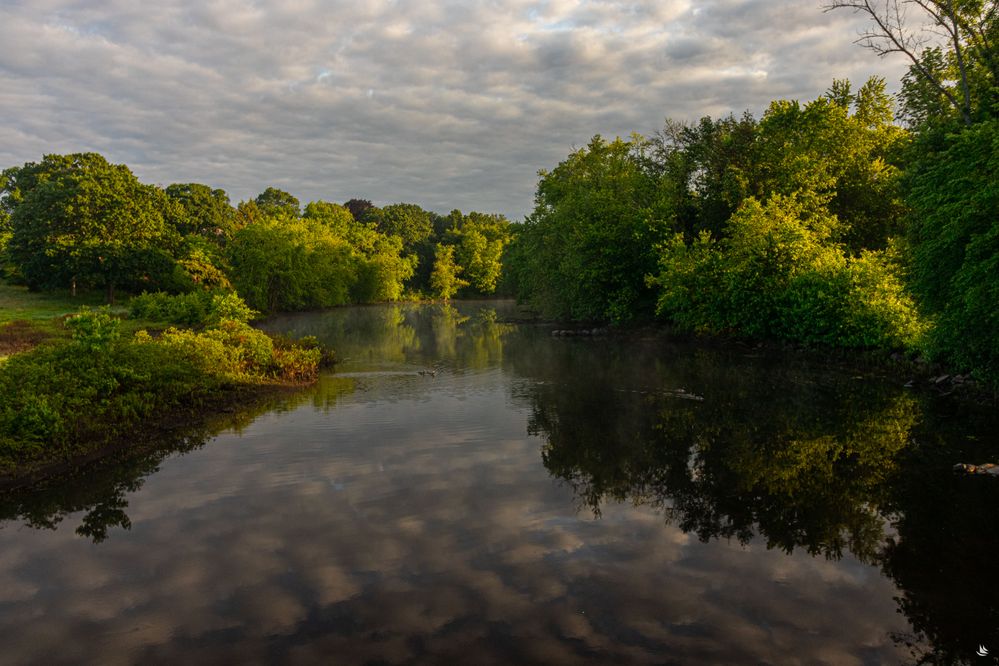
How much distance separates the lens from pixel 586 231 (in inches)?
1978

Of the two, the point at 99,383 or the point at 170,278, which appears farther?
the point at 170,278

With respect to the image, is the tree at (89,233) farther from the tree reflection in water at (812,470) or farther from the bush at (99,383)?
Answer: the tree reflection in water at (812,470)

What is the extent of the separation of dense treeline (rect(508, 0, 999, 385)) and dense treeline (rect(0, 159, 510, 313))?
36.6 meters

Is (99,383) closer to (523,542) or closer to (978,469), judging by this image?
(523,542)

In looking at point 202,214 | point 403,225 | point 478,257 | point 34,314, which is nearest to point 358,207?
point 403,225

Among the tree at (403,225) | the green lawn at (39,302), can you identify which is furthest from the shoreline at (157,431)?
the tree at (403,225)

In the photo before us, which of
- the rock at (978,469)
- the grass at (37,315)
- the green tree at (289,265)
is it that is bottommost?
the rock at (978,469)

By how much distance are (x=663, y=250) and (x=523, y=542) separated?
1449 inches

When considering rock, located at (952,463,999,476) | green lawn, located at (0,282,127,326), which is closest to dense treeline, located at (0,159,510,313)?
green lawn, located at (0,282,127,326)

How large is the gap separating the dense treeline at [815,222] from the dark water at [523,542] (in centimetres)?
591

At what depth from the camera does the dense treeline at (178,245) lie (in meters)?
59.9

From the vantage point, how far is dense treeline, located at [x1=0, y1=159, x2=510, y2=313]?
59938 mm

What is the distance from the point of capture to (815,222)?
Result: 40188 mm

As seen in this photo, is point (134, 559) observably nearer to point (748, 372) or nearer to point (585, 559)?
point (585, 559)
